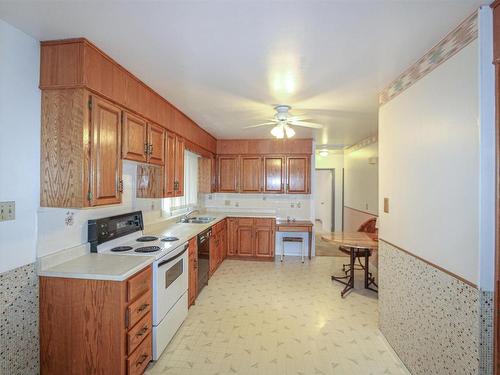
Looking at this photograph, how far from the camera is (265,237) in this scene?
480cm

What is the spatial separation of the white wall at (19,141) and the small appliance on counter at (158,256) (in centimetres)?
54

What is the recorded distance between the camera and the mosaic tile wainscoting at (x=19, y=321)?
151 cm

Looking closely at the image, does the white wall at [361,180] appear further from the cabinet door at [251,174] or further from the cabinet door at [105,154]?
the cabinet door at [105,154]

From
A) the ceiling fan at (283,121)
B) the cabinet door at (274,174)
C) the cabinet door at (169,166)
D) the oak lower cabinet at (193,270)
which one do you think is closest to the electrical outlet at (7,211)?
the cabinet door at (169,166)

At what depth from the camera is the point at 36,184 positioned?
1.70m

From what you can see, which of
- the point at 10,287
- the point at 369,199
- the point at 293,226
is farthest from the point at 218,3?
the point at 369,199

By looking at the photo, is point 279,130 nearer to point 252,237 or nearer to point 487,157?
point 487,157

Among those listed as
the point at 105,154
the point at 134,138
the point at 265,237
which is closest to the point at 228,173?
the point at 265,237

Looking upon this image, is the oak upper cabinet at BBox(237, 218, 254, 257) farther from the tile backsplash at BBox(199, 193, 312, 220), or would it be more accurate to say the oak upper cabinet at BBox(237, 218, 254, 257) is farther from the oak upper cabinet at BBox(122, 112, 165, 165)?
the oak upper cabinet at BBox(122, 112, 165, 165)

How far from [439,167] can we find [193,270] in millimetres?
2548

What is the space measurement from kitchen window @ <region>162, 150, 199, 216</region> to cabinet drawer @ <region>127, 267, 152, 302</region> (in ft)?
6.02

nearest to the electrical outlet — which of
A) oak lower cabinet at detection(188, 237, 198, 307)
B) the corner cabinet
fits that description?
the corner cabinet

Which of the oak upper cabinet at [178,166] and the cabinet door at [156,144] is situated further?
the oak upper cabinet at [178,166]

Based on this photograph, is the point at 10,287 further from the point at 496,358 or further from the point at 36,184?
the point at 496,358
